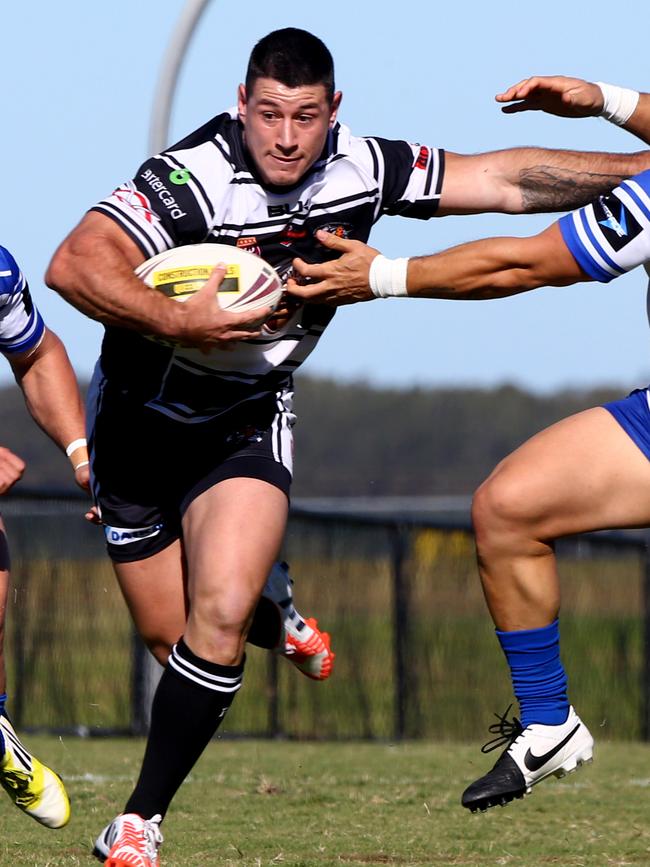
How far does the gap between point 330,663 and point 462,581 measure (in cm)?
809

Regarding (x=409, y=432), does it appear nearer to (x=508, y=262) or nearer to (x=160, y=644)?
(x=160, y=644)

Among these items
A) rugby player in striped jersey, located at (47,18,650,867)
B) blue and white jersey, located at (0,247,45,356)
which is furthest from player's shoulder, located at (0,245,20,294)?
rugby player in striped jersey, located at (47,18,650,867)

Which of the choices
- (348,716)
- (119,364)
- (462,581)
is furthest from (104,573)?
(119,364)

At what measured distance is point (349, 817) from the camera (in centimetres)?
746

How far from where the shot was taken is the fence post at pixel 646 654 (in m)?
15.9

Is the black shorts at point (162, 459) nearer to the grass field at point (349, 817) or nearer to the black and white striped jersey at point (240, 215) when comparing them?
the black and white striped jersey at point (240, 215)

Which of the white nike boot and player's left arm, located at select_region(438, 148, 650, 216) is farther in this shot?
player's left arm, located at select_region(438, 148, 650, 216)

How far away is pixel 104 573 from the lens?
43.9 ft

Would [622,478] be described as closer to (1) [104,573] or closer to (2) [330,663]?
(2) [330,663]

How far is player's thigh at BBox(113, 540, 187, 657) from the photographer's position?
6.26 metres

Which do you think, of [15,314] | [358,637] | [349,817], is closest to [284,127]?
[15,314]

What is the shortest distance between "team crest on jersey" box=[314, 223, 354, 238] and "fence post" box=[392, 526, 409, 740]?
8.69 metres

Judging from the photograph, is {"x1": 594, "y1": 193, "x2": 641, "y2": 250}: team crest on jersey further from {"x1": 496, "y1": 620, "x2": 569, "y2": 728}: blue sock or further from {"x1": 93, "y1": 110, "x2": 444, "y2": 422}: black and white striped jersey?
{"x1": 496, "y1": 620, "x2": 569, "y2": 728}: blue sock

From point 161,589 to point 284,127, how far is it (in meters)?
1.88
